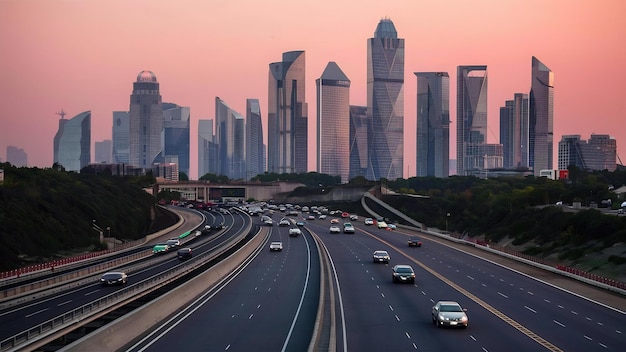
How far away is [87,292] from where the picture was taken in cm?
5256

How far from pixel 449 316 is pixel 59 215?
7184 centimetres

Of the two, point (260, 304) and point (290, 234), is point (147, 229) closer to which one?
point (290, 234)

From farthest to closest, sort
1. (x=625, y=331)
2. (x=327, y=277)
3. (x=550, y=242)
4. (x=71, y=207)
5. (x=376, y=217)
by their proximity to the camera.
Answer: (x=376, y=217) → (x=71, y=207) → (x=550, y=242) → (x=327, y=277) → (x=625, y=331)

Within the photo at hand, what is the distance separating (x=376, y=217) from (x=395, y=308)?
5659 inches

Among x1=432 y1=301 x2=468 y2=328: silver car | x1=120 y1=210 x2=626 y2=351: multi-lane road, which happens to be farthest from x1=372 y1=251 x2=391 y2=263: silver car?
x1=432 y1=301 x2=468 y2=328: silver car

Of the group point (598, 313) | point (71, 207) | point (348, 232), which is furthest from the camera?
point (348, 232)

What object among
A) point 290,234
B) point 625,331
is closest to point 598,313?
point 625,331

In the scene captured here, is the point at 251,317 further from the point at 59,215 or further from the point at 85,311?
the point at 59,215

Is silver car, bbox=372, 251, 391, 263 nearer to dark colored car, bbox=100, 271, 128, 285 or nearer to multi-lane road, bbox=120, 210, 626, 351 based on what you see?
multi-lane road, bbox=120, 210, 626, 351

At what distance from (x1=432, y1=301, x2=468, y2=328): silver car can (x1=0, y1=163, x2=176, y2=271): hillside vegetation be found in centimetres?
4357

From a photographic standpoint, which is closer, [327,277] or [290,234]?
[327,277]

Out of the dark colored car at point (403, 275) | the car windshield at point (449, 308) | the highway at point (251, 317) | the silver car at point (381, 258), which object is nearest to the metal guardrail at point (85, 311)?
the highway at point (251, 317)

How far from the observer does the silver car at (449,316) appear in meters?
37.2

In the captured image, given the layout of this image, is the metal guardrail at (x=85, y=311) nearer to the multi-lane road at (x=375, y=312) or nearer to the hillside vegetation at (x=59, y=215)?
the multi-lane road at (x=375, y=312)
